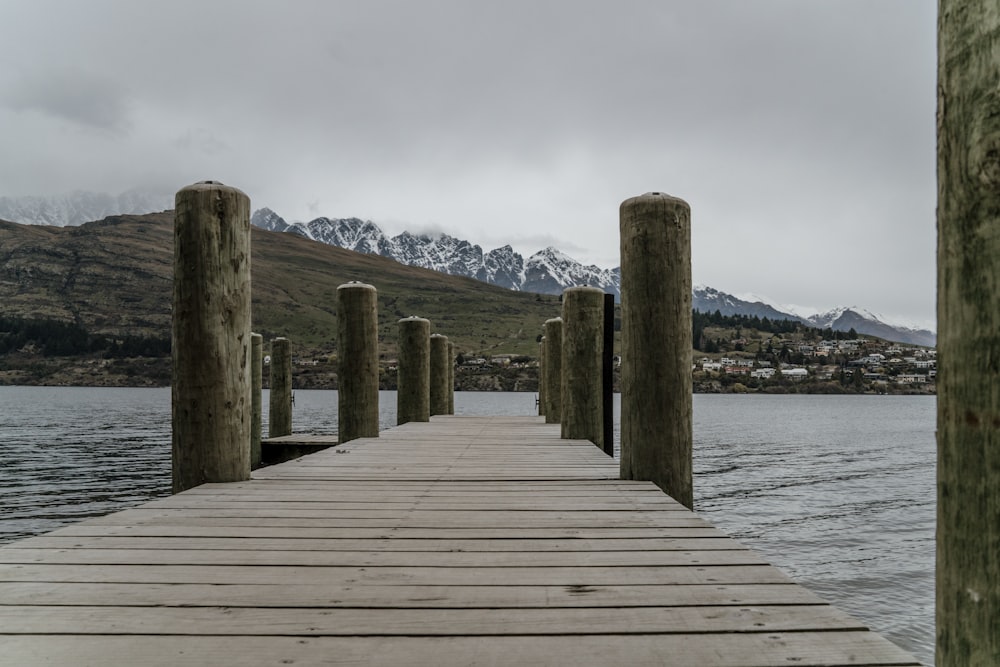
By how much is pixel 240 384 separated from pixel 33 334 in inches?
5603

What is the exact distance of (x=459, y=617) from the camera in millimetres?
2240

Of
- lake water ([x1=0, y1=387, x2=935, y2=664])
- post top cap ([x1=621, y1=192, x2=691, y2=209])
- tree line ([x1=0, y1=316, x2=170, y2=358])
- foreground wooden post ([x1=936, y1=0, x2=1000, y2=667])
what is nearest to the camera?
foreground wooden post ([x1=936, y1=0, x2=1000, y2=667])

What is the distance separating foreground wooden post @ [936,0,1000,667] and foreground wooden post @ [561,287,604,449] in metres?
6.40

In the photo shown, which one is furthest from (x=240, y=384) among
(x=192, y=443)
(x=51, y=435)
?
(x=51, y=435)

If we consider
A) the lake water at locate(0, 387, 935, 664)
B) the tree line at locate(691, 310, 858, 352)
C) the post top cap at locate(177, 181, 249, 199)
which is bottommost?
the lake water at locate(0, 387, 935, 664)

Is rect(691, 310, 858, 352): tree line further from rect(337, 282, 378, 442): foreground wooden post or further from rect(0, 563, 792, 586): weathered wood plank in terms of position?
rect(0, 563, 792, 586): weathered wood plank

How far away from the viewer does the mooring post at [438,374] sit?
1529cm

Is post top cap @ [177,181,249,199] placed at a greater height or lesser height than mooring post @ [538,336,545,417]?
greater

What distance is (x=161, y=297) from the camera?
150 meters

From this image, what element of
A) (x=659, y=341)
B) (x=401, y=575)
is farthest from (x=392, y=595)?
(x=659, y=341)

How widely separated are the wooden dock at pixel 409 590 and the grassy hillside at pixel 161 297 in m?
115

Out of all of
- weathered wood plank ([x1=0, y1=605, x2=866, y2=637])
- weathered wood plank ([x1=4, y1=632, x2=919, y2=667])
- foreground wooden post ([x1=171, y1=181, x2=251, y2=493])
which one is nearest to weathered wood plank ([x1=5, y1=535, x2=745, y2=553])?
weathered wood plank ([x1=0, y1=605, x2=866, y2=637])

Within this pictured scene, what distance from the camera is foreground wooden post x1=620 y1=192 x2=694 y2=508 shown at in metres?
4.48

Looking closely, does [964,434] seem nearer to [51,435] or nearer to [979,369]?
[979,369]
